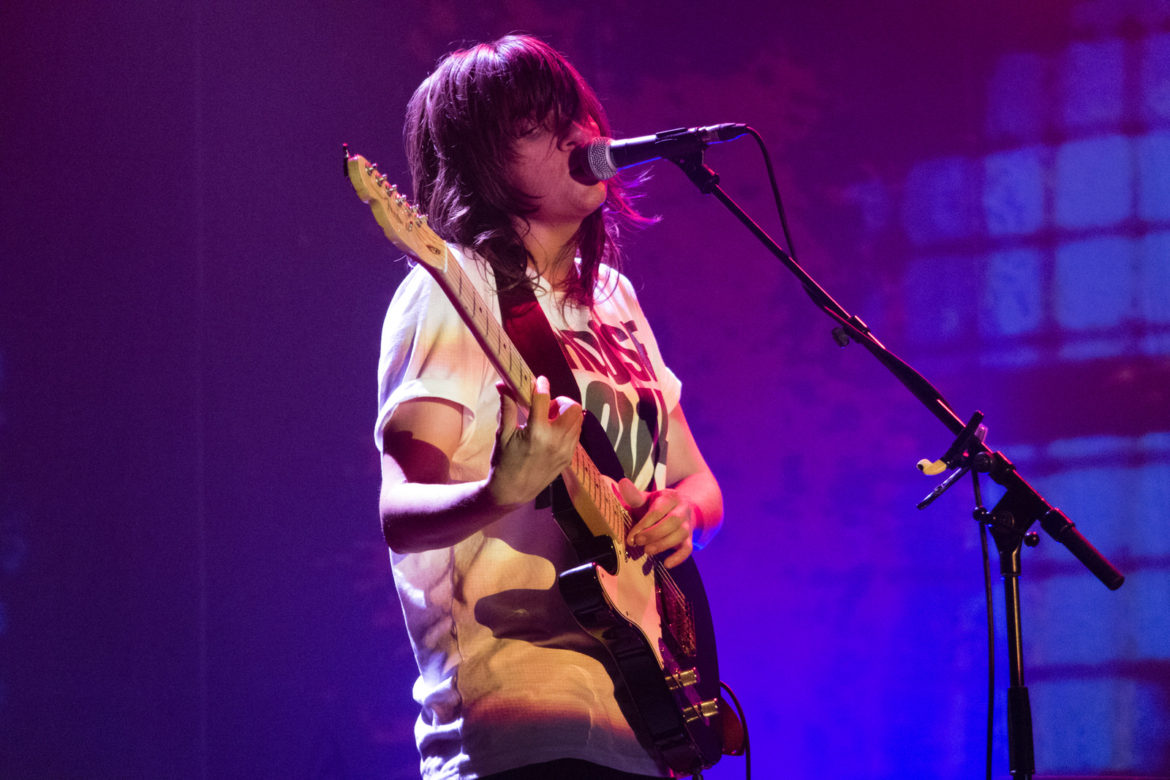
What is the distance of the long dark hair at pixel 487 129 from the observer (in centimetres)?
162

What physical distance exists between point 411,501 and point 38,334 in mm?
1806

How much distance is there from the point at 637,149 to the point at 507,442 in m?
Result: 0.64

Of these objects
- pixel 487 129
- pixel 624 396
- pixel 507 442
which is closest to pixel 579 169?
pixel 487 129

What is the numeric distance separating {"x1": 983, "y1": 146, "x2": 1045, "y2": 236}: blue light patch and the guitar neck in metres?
2.51

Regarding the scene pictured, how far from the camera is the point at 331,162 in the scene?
9.66 feet

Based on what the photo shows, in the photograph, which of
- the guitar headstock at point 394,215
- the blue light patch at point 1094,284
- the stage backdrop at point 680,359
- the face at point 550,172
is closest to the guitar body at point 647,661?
the guitar headstock at point 394,215

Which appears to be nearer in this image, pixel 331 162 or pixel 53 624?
pixel 53 624

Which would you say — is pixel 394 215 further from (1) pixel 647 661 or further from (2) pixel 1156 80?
(2) pixel 1156 80

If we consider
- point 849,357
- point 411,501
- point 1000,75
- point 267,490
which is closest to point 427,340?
point 411,501

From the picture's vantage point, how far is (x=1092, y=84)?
133 inches

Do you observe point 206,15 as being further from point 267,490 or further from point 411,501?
point 411,501

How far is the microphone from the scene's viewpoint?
1579 mm

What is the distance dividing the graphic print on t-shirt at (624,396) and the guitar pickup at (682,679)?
0.32 meters

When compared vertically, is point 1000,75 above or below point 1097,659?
above
